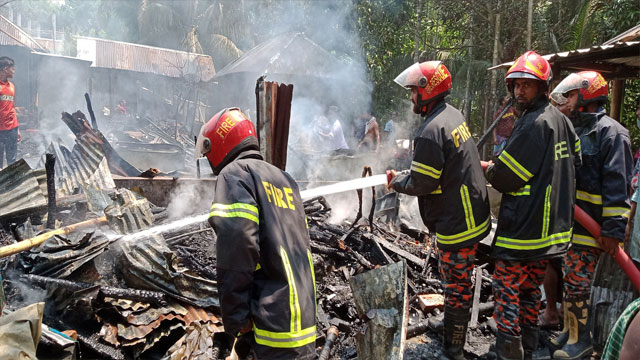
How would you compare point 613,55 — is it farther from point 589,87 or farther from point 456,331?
point 456,331

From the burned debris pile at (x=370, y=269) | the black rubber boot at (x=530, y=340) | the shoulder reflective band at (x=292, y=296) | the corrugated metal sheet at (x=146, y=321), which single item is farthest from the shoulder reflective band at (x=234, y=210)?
the black rubber boot at (x=530, y=340)

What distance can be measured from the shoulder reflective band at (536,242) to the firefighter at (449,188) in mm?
258

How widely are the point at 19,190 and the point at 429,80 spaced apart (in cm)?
566

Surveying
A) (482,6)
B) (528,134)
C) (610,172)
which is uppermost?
(482,6)

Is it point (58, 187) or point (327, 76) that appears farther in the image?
point (327, 76)

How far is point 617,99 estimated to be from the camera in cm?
697

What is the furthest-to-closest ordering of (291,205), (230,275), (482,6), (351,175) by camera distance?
1. (482,6)
2. (351,175)
3. (291,205)
4. (230,275)

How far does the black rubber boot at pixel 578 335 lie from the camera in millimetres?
3902

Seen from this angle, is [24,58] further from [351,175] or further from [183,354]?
[183,354]

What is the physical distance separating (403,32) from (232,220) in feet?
56.6

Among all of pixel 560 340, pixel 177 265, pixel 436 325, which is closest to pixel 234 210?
pixel 177 265

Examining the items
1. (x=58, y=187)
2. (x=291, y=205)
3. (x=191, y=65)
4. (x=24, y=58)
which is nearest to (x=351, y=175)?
(x=58, y=187)

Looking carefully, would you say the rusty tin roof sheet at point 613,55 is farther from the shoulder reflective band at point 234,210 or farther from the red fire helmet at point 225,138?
the shoulder reflective band at point 234,210

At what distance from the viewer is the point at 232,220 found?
2.27 meters
